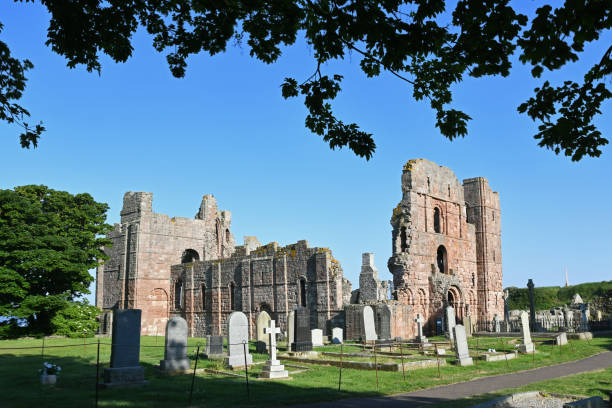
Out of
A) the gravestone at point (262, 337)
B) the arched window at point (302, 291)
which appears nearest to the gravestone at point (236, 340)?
the gravestone at point (262, 337)

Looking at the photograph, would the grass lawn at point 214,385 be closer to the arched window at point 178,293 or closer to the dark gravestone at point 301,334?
the dark gravestone at point 301,334

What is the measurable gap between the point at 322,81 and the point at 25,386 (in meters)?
10.4

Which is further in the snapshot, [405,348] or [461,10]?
[405,348]

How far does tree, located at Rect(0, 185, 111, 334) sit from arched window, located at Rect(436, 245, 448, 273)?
2259 cm

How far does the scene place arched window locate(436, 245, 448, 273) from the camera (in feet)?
114

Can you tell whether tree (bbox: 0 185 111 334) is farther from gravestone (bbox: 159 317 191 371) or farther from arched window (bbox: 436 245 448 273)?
arched window (bbox: 436 245 448 273)

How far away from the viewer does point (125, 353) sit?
41.5 ft

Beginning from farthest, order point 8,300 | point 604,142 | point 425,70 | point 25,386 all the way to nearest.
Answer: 1. point 8,300
2. point 25,386
3. point 425,70
4. point 604,142

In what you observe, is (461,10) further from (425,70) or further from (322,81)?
(322,81)

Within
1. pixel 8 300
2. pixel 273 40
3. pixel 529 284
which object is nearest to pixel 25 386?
pixel 273 40

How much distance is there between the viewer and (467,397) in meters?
11.3

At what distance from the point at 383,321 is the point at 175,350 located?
12.5 metres

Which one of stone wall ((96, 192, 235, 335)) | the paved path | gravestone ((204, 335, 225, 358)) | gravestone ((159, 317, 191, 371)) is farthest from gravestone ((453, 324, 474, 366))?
stone wall ((96, 192, 235, 335))

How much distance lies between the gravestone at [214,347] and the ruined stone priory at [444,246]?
46.5 feet
